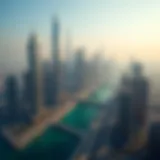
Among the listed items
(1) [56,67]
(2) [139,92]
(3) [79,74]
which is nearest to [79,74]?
(3) [79,74]

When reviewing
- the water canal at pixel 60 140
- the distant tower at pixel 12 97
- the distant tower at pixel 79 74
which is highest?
the distant tower at pixel 79 74

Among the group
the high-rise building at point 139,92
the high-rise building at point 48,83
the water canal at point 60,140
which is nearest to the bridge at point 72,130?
the water canal at point 60,140

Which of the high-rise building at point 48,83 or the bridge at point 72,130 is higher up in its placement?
A: the high-rise building at point 48,83

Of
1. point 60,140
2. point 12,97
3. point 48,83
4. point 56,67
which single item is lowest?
point 60,140

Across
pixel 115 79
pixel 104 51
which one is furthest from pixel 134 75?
pixel 104 51

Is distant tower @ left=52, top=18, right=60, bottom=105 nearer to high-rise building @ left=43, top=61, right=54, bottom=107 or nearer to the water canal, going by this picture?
high-rise building @ left=43, top=61, right=54, bottom=107

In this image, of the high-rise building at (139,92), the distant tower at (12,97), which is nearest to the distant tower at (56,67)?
the distant tower at (12,97)

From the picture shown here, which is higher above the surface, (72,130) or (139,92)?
(139,92)

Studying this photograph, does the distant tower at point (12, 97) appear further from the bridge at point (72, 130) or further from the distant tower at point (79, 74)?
the distant tower at point (79, 74)

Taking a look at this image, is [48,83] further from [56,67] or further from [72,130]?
[72,130]
